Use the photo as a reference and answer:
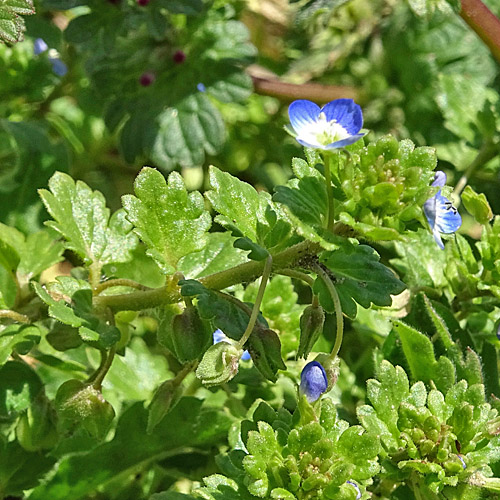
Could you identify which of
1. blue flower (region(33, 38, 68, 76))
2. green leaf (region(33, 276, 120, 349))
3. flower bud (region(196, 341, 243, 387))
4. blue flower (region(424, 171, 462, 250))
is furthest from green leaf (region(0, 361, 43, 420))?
blue flower (region(33, 38, 68, 76))

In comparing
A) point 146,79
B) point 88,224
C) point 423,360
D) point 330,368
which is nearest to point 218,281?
point 330,368

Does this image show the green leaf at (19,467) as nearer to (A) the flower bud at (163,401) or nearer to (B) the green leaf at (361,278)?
(A) the flower bud at (163,401)

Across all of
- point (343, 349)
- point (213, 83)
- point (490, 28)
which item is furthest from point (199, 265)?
point (490, 28)

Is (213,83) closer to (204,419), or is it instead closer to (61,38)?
(61,38)

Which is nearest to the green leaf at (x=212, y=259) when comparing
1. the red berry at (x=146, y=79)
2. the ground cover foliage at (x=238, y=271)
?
the ground cover foliage at (x=238, y=271)

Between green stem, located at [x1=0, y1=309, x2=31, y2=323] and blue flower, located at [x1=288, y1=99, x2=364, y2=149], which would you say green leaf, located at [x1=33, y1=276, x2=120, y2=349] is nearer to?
green stem, located at [x1=0, y1=309, x2=31, y2=323]

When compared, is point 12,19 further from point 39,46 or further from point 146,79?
point 39,46
